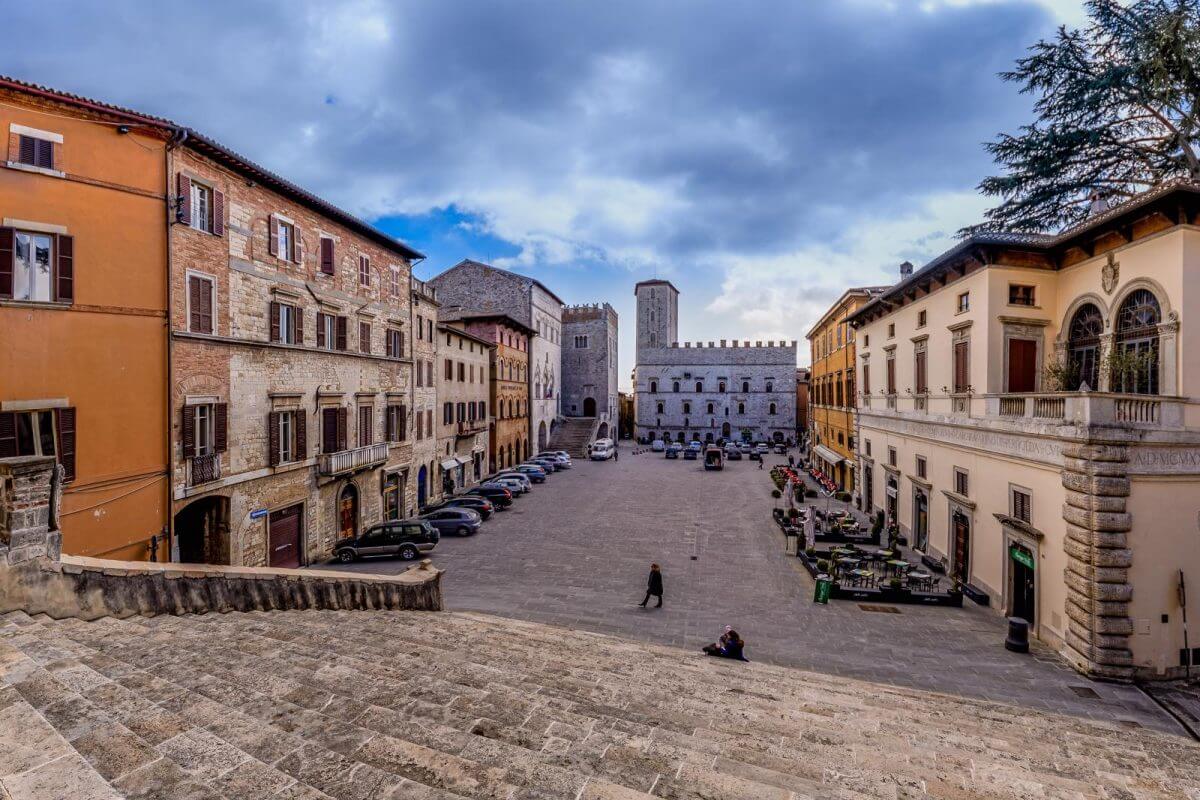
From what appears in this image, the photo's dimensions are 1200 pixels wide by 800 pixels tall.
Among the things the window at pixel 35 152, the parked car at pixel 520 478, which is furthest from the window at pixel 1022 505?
the parked car at pixel 520 478

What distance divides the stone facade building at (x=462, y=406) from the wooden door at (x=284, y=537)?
13.1 m

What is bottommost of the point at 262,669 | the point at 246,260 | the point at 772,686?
the point at 772,686

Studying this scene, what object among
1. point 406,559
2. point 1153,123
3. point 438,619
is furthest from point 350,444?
point 1153,123

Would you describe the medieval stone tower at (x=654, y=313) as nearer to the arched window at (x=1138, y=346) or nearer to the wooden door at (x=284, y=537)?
the wooden door at (x=284, y=537)

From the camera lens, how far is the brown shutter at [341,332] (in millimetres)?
23219

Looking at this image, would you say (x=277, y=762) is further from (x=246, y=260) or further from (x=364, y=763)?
(x=246, y=260)

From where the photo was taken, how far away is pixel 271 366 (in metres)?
19.5

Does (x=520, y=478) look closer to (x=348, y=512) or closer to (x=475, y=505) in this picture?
(x=475, y=505)

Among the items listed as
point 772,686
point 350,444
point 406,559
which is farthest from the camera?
point 350,444

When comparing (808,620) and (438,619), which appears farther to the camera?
(808,620)

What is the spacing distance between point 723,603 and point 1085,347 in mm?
12672

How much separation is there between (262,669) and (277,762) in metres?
2.81

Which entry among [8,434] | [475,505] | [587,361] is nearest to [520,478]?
[475,505]

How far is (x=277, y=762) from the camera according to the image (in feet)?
14.4
